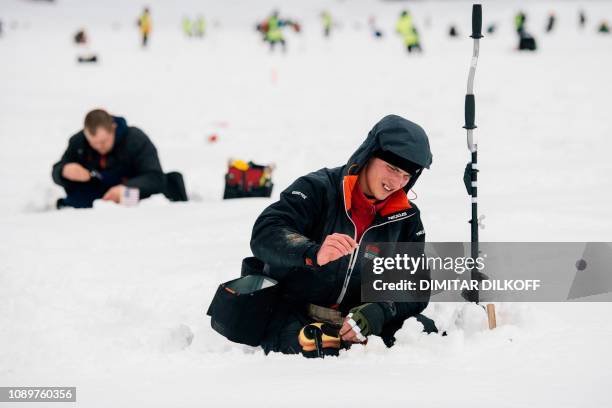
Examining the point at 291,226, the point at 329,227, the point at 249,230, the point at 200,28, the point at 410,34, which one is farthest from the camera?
the point at 200,28

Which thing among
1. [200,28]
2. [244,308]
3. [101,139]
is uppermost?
[200,28]

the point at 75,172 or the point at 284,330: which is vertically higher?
the point at 75,172

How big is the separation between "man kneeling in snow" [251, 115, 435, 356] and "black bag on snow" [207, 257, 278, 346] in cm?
8

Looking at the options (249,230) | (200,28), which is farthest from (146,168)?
(200,28)

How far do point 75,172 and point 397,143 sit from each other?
147 inches

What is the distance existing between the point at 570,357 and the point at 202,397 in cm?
143

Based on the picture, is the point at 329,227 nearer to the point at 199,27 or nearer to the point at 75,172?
the point at 75,172

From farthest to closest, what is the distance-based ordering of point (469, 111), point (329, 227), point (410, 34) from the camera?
point (410, 34), point (469, 111), point (329, 227)

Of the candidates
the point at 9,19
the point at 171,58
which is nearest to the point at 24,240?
the point at 171,58

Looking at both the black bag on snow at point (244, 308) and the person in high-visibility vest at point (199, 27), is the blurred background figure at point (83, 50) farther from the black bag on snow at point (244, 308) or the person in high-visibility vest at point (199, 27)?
the black bag on snow at point (244, 308)

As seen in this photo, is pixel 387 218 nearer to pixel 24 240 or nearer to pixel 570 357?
pixel 570 357

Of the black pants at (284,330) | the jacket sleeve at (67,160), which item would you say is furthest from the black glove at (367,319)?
the jacket sleeve at (67,160)

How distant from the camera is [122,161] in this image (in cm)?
617

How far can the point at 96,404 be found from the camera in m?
2.69
